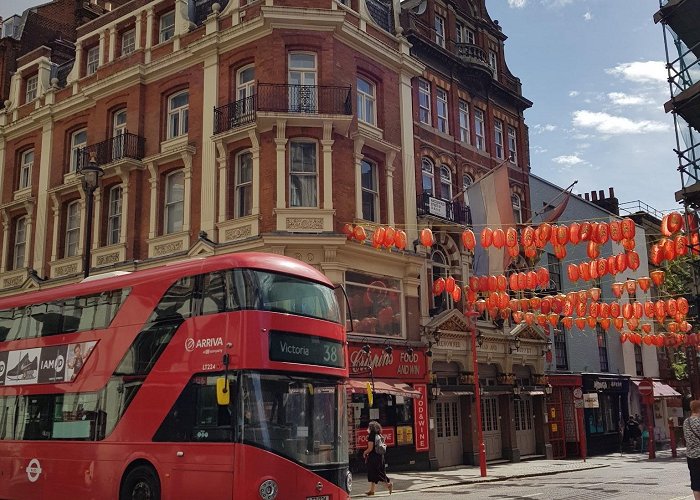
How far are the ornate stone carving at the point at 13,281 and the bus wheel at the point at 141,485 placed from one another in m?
20.4

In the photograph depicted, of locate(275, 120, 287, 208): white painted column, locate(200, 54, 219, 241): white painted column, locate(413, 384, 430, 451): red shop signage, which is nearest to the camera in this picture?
locate(275, 120, 287, 208): white painted column

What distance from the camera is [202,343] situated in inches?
455

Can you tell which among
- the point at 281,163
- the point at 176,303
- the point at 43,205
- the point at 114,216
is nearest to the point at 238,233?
the point at 281,163

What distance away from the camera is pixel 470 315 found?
23.8 m

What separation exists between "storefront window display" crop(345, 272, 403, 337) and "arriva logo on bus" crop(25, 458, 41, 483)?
11.1m

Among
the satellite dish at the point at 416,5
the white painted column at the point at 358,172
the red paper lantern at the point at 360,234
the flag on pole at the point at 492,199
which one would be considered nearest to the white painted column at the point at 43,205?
the white painted column at the point at 358,172

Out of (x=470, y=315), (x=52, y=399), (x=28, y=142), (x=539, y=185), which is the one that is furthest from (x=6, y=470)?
(x=539, y=185)

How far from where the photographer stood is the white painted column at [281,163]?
2258 cm

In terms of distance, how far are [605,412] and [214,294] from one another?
30.5 metres

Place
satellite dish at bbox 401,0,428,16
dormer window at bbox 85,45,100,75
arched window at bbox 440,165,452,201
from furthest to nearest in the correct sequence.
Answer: dormer window at bbox 85,45,100,75
satellite dish at bbox 401,0,428,16
arched window at bbox 440,165,452,201

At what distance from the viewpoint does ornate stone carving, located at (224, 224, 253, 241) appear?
23.0 m

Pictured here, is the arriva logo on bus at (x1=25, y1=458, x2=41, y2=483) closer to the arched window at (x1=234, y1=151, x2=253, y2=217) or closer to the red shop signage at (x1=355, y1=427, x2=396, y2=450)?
the red shop signage at (x1=355, y1=427, x2=396, y2=450)

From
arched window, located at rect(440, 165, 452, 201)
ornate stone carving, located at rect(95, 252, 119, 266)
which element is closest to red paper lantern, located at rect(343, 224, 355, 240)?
arched window, located at rect(440, 165, 452, 201)

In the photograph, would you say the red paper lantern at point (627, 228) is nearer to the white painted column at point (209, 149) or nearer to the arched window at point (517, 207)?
the white painted column at point (209, 149)
